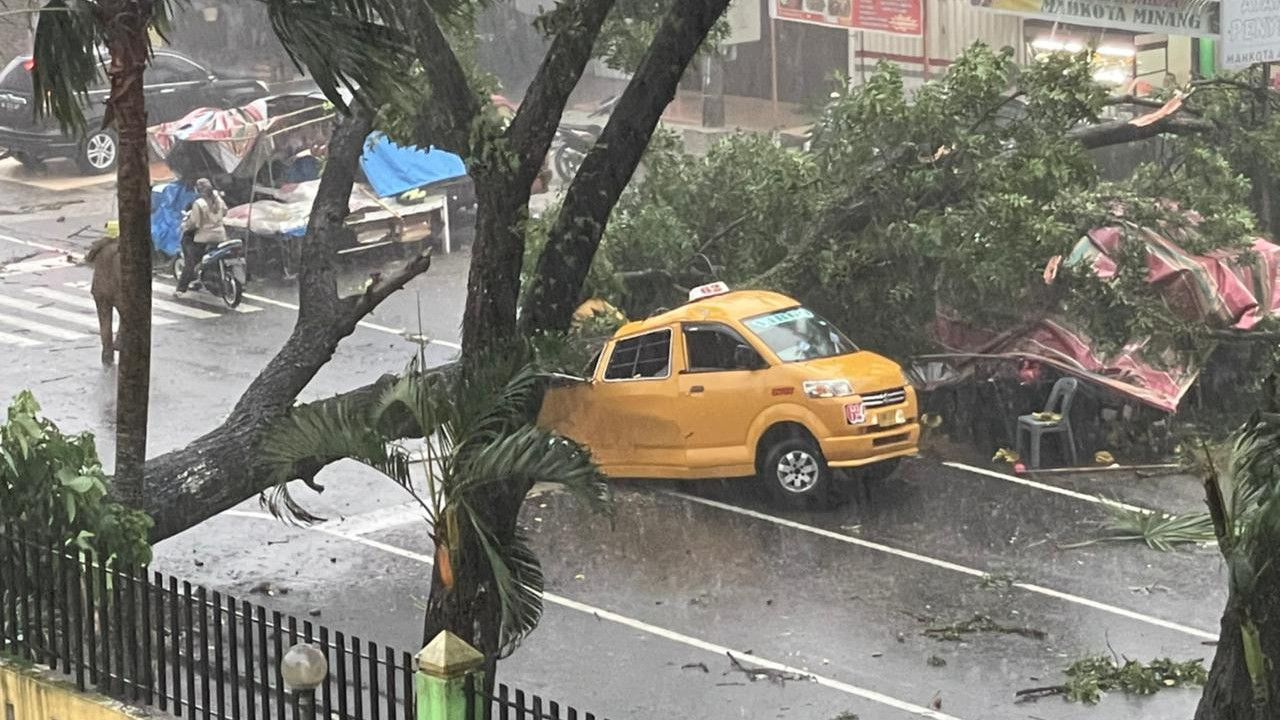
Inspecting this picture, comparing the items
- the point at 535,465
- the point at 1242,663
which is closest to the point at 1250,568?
the point at 1242,663

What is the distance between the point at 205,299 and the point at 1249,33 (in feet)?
40.8

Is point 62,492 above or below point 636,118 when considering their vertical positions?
below

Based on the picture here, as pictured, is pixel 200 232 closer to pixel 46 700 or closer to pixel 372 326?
pixel 372 326

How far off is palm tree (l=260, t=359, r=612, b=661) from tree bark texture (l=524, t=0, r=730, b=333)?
2.51ft

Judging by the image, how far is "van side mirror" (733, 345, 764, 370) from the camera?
1590 centimetres

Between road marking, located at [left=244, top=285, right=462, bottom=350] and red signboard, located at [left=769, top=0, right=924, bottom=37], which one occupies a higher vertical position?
red signboard, located at [left=769, top=0, right=924, bottom=37]

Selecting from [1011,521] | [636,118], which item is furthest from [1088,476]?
[636,118]

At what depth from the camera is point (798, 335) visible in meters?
16.2

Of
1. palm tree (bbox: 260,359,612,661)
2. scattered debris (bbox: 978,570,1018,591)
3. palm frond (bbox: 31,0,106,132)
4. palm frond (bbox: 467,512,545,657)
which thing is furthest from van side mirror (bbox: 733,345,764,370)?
palm frond (bbox: 31,0,106,132)

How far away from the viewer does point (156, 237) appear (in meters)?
23.9

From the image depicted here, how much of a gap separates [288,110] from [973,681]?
54.2ft

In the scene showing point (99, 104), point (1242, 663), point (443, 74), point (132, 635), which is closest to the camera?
point (1242, 663)

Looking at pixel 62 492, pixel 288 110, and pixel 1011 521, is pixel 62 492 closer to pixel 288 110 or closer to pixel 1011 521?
pixel 1011 521

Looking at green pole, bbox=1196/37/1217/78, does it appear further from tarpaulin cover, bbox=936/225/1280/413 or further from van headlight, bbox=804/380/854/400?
van headlight, bbox=804/380/854/400
